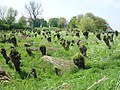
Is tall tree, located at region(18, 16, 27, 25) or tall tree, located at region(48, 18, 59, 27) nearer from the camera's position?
tall tree, located at region(18, 16, 27, 25)

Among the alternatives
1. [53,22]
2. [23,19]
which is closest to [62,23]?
[53,22]

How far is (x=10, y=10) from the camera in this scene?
444ft

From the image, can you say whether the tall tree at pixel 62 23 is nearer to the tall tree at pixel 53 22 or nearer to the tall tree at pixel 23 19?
the tall tree at pixel 53 22

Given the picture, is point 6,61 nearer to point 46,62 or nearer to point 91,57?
point 46,62

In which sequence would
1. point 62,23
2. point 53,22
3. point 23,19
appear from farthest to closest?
point 53,22 → point 62,23 → point 23,19

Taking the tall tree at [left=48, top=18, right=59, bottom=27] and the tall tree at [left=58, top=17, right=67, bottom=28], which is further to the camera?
the tall tree at [left=48, top=18, right=59, bottom=27]

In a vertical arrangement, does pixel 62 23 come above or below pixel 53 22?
below

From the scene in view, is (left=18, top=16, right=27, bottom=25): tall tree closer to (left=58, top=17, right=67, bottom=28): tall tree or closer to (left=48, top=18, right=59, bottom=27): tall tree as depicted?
(left=48, top=18, right=59, bottom=27): tall tree

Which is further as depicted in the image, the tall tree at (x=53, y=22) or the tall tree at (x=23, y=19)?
the tall tree at (x=53, y=22)

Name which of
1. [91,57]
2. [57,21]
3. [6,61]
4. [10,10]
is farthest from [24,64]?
[57,21]

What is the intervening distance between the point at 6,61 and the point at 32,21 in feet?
352

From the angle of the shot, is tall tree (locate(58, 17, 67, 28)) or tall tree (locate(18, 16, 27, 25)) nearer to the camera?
tall tree (locate(18, 16, 27, 25))

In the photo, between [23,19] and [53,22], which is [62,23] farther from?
[23,19]

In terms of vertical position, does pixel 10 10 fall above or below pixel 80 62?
above
